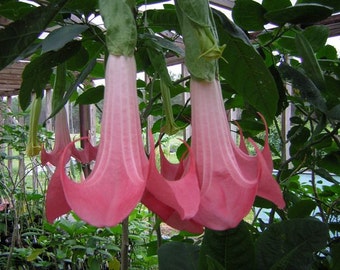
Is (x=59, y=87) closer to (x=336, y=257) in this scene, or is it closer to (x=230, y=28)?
(x=230, y=28)

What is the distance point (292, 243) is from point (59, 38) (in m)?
0.32

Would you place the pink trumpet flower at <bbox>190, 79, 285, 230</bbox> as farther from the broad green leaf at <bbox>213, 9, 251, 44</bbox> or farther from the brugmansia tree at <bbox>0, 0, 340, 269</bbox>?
the broad green leaf at <bbox>213, 9, 251, 44</bbox>

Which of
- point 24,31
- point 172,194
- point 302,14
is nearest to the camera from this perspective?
point 172,194

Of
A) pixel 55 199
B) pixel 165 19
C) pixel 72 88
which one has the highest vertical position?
pixel 165 19

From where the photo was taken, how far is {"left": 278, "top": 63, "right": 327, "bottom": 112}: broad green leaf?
493 mm

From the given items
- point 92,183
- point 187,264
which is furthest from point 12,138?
point 92,183

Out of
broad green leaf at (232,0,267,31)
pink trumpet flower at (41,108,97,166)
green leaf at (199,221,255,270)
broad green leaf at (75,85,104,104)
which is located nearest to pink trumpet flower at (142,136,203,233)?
green leaf at (199,221,255,270)

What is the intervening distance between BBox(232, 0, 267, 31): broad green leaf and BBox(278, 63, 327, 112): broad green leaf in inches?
3.2

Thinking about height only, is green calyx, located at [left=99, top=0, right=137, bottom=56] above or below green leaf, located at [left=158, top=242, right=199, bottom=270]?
above

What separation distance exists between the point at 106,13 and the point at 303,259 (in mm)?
304

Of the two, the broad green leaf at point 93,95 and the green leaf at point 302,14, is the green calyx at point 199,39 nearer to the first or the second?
the green leaf at point 302,14

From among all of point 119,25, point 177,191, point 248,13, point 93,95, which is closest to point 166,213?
point 177,191

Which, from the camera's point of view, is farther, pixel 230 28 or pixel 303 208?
pixel 303 208

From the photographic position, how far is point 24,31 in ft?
1.11
